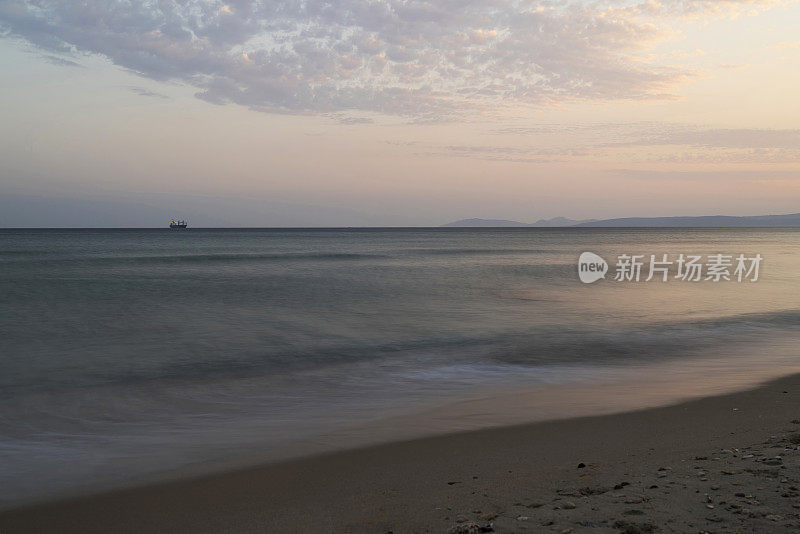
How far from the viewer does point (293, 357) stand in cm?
1220

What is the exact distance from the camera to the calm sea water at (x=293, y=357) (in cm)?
634

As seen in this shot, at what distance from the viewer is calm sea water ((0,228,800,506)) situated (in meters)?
6.34

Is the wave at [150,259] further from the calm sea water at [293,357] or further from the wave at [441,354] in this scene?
the wave at [441,354]

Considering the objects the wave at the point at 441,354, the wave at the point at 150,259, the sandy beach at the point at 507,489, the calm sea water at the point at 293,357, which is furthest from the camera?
the wave at the point at 150,259

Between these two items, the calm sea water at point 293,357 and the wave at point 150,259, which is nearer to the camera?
the calm sea water at point 293,357

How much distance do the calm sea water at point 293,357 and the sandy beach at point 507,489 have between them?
626 mm

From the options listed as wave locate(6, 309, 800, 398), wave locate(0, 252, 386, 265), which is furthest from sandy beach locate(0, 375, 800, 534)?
wave locate(0, 252, 386, 265)

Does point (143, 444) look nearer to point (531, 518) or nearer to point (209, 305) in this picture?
point (531, 518)

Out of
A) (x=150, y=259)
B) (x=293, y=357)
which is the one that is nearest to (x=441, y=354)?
(x=293, y=357)

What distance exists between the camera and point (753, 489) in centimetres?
392

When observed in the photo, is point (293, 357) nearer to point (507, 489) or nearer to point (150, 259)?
point (507, 489)

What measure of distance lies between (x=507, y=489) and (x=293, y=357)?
837 centimetres

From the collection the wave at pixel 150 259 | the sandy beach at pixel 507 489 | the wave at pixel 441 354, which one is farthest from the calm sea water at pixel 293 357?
the wave at pixel 150 259

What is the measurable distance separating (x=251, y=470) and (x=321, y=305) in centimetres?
1700
